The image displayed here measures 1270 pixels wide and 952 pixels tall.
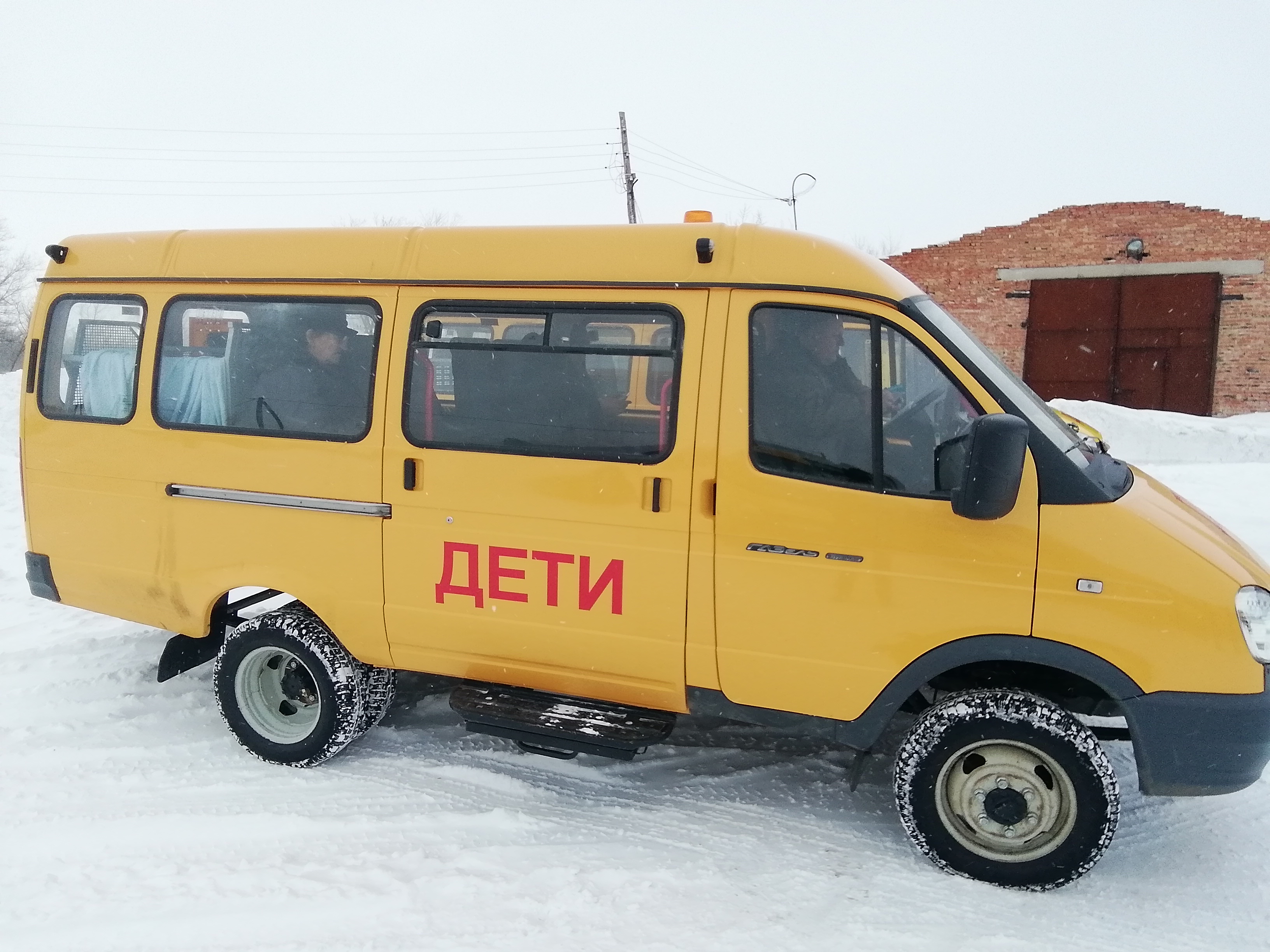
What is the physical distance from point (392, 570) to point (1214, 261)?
66.6ft

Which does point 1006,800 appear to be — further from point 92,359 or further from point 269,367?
point 92,359

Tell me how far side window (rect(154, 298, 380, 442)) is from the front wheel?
2.82 meters

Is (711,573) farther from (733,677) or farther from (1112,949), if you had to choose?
(1112,949)

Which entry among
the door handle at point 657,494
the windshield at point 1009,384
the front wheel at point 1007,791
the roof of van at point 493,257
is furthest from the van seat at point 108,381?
the front wheel at point 1007,791

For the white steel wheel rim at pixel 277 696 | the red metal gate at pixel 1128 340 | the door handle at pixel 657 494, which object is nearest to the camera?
the door handle at pixel 657 494

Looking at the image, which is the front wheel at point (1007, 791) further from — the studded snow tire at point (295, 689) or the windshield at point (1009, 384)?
the studded snow tire at point (295, 689)

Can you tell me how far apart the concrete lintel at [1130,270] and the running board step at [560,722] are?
62.0 ft

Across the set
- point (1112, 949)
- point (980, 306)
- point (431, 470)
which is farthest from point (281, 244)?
point (980, 306)

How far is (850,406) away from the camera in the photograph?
11.3ft

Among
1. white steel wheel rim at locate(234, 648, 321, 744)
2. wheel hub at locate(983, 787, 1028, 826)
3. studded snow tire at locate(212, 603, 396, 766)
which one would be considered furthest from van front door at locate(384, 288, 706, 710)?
wheel hub at locate(983, 787, 1028, 826)

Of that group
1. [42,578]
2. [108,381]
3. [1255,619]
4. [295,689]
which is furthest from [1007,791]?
[42,578]

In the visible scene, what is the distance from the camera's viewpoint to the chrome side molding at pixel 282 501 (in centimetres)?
403

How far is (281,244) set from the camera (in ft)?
13.9

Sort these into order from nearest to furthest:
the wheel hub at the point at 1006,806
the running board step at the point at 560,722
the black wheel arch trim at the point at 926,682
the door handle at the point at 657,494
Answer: the black wheel arch trim at the point at 926,682, the wheel hub at the point at 1006,806, the door handle at the point at 657,494, the running board step at the point at 560,722
